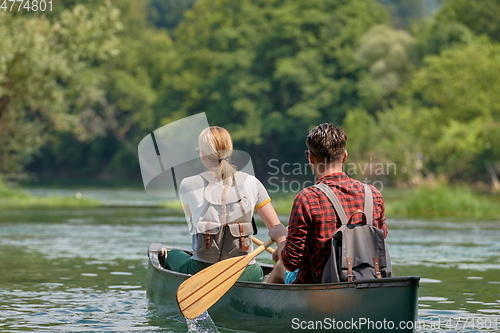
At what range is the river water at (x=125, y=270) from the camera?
26.6 feet

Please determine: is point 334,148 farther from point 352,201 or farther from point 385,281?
point 385,281

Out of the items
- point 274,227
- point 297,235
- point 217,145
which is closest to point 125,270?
point 217,145

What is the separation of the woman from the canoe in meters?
0.39

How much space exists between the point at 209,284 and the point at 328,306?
48.2 inches

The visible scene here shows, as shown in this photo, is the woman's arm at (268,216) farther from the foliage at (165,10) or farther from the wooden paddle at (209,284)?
the foliage at (165,10)

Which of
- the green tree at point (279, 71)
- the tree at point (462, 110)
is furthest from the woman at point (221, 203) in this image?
the green tree at point (279, 71)

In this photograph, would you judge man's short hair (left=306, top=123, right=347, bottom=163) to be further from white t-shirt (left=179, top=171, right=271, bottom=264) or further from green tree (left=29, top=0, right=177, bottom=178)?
green tree (left=29, top=0, right=177, bottom=178)

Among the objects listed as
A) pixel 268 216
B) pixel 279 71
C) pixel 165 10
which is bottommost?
pixel 268 216

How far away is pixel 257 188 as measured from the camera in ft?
23.3

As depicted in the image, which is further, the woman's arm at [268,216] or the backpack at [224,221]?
the backpack at [224,221]

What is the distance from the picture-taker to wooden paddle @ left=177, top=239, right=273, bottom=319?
695cm

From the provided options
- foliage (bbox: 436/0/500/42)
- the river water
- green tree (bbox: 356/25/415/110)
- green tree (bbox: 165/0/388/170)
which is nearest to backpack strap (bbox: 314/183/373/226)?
the river water

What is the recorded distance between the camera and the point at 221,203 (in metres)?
7.17

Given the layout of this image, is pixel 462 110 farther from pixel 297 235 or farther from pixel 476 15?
pixel 297 235
